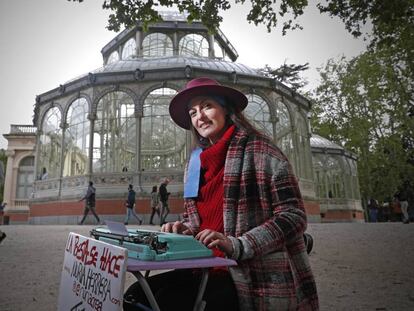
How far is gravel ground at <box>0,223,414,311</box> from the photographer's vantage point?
3.77 meters

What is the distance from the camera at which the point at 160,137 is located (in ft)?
62.0

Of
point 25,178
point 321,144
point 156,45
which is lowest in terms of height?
point 25,178

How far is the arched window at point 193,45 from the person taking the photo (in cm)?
2517

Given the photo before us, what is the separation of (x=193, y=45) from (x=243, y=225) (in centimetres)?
2548

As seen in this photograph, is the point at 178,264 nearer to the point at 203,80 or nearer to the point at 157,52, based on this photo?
the point at 203,80

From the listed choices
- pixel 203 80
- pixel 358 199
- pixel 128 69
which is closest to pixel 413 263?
pixel 203 80

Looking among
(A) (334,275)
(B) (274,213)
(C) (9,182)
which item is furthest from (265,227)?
(C) (9,182)

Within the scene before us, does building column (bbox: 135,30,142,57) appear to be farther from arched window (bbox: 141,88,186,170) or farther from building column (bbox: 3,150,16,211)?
building column (bbox: 3,150,16,211)

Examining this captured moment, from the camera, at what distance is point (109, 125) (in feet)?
61.6

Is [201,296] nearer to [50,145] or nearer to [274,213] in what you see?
[274,213]

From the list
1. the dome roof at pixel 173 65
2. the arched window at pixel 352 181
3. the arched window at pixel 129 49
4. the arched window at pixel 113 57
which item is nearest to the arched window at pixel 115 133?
the dome roof at pixel 173 65

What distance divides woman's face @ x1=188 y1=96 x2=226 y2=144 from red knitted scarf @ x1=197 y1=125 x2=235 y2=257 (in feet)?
0.29

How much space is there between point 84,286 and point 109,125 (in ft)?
58.7

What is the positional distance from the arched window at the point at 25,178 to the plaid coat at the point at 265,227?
35159 mm
